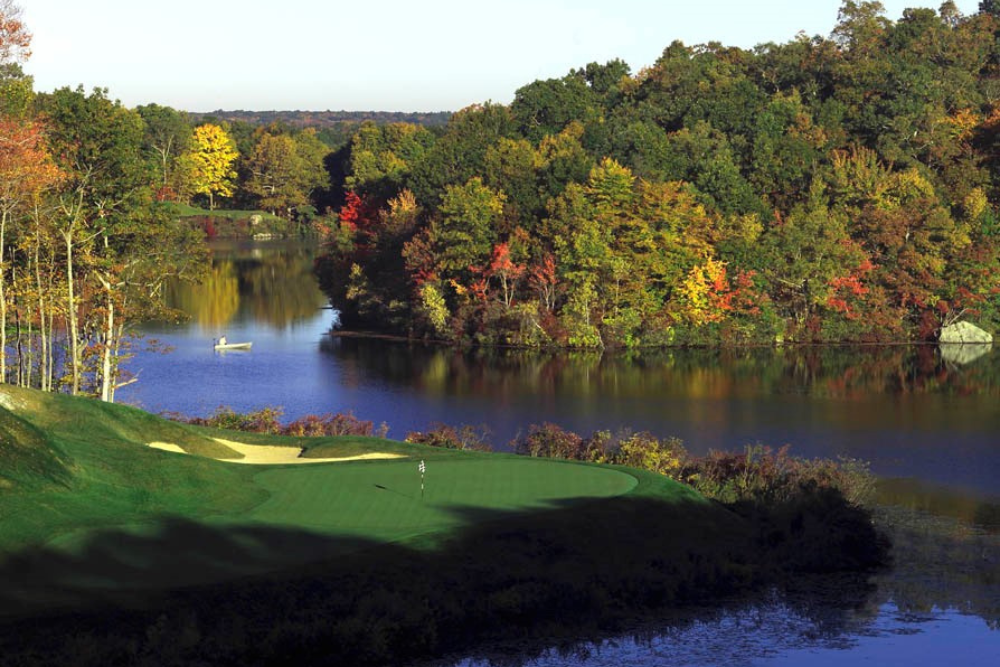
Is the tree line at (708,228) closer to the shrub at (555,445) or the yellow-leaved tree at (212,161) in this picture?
the shrub at (555,445)

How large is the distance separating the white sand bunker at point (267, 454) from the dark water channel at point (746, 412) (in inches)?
468

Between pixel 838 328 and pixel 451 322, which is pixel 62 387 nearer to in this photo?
pixel 451 322

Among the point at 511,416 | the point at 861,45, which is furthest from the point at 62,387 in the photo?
the point at 861,45

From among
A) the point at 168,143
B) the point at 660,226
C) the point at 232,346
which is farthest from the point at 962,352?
the point at 168,143

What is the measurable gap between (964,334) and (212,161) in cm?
10653

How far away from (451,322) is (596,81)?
4737cm

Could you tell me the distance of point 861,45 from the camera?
4193 inches

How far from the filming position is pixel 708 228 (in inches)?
3174

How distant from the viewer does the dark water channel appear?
2744 cm

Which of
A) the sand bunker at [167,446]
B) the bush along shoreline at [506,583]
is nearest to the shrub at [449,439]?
the bush along shoreline at [506,583]

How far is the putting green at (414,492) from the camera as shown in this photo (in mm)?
29672

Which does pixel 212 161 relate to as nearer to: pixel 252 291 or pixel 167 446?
pixel 252 291

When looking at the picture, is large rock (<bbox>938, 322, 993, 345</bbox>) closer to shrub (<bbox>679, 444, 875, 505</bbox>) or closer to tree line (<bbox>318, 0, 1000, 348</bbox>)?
tree line (<bbox>318, 0, 1000, 348</bbox>)

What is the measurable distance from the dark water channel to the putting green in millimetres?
4674
